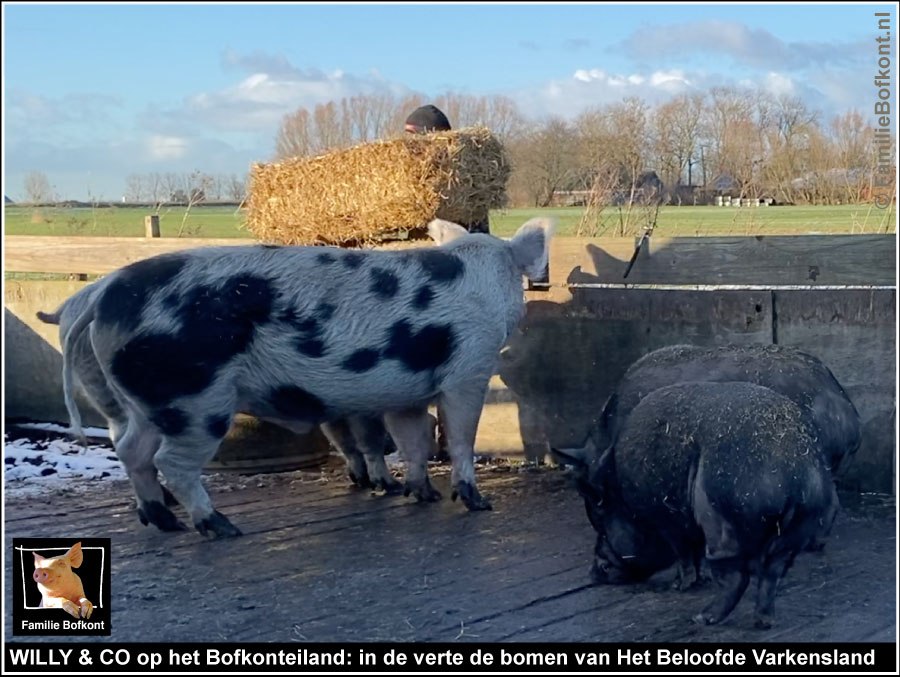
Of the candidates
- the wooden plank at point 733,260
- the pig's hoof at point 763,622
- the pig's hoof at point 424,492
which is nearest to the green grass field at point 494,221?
the wooden plank at point 733,260

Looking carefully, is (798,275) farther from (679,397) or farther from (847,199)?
(847,199)

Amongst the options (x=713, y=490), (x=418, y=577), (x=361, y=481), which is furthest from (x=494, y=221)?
(x=713, y=490)

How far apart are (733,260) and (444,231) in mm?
1710

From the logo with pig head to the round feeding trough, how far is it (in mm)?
2086

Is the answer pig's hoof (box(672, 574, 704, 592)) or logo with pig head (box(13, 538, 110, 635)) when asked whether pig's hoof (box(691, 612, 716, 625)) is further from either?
logo with pig head (box(13, 538, 110, 635))

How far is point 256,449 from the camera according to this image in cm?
660

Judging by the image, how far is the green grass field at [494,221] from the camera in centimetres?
893

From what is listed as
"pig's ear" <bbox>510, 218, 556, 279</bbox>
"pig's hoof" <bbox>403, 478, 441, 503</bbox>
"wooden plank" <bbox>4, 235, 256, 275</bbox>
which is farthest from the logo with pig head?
"wooden plank" <bbox>4, 235, 256, 275</bbox>

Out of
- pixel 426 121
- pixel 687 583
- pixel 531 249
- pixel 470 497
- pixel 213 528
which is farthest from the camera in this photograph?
pixel 426 121

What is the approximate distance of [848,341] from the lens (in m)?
5.64

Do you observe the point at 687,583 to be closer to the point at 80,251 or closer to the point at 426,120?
the point at 426,120

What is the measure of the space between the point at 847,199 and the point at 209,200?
5.61 m

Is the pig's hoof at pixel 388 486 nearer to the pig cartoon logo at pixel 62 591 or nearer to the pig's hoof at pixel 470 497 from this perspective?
the pig's hoof at pixel 470 497
